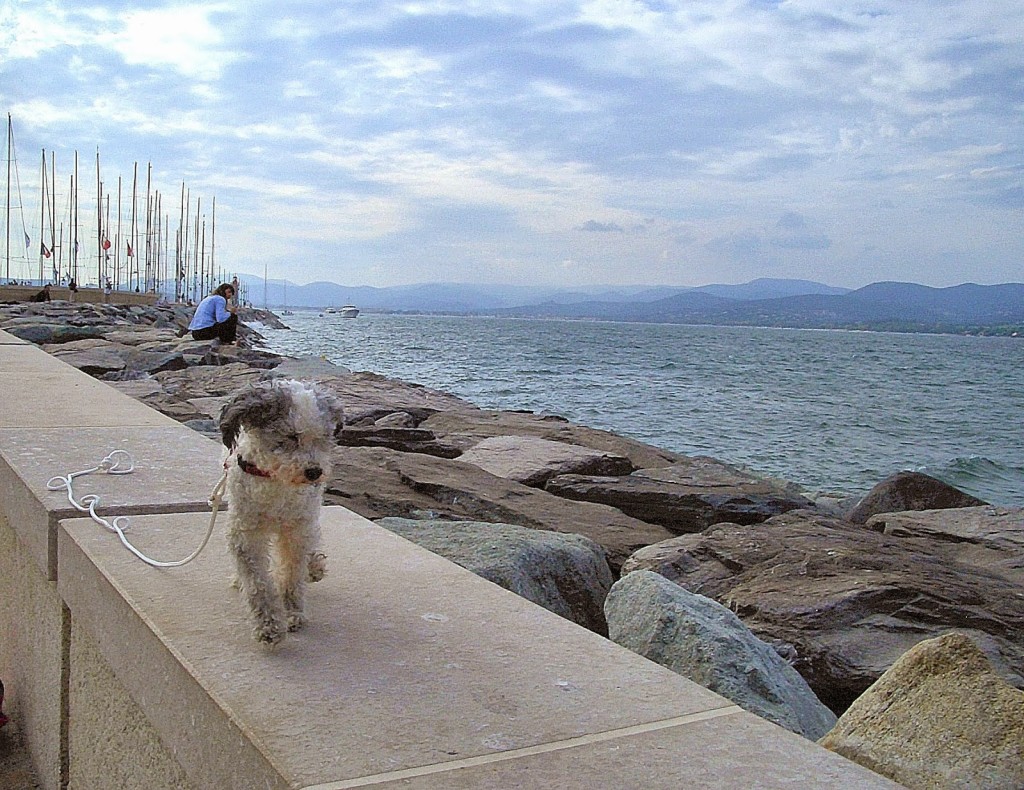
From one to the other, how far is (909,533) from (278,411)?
24.4 feet

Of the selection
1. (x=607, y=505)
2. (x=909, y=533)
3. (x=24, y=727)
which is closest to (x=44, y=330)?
(x=607, y=505)

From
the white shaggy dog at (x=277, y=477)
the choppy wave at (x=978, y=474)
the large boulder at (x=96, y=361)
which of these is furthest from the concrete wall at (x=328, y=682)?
the choppy wave at (x=978, y=474)

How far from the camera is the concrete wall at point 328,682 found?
1818 millimetres

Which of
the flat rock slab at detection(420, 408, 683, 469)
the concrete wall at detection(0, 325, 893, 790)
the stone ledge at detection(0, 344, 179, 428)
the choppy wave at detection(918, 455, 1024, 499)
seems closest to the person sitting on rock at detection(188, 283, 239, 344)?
the flat rock slab at detection(420, 408, 683, 469)

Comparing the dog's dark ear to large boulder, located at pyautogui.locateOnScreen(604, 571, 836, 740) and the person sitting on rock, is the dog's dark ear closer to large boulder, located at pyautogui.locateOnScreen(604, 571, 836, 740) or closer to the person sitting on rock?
large boulder, located at pyautogui.locateOnScreen(604, 571, 836, 740)

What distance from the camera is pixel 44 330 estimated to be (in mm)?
16797

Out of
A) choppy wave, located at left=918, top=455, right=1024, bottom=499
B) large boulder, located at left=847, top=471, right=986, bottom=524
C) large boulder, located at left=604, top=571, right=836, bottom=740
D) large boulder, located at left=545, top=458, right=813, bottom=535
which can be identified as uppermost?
large boulder, located at left=604, top=571, right=836, bottom=740

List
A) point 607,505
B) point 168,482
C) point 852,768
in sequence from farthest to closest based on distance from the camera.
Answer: point 607,505 < point 168,482 < point 852,768

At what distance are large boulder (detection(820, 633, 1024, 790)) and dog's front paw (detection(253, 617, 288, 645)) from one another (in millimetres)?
1466

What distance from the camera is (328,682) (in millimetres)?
2180

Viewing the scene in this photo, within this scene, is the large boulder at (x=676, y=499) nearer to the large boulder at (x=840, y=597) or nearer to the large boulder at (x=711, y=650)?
the large boulder at (x=840, y=597)

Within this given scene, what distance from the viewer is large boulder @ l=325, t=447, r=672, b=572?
6.21 meters

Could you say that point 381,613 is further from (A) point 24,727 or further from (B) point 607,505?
(B) point 607,505

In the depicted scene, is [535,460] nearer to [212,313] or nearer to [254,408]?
[254,408]
